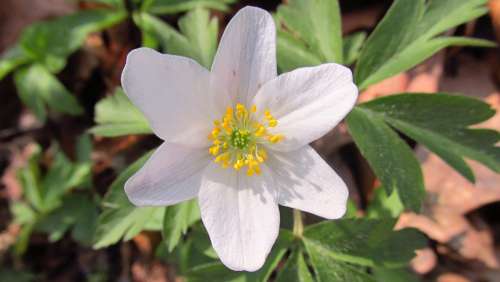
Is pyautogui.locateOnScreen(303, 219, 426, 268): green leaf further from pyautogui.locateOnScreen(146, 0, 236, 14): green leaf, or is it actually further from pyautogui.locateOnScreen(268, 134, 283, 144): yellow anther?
pyautogui.locateOnScreen(146, 0, 236, 14): green leaf

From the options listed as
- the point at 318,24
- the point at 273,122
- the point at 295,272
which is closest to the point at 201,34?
the point at 318,24

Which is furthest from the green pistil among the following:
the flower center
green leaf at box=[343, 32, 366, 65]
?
green leaf at box=[343, 32, 366, 65]

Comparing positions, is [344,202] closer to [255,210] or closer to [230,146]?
[255,210]

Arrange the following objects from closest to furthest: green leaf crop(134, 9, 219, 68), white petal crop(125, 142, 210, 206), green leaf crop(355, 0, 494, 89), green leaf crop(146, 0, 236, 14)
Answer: white petal crop(125, 142, 210, 206), green leaf crop(355, 0, 494, 89), green leaf crop(134, 9, 219, 68), green leaf crop(146, 0, 236, 14)

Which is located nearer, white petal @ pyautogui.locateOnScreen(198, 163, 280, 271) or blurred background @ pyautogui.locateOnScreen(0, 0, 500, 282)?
white petal @ pyautogui.locateOnScreen(198, 163, 280, 271)

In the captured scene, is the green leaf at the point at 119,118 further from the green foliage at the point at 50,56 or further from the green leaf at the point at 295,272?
the green leaf at the point at 295,272

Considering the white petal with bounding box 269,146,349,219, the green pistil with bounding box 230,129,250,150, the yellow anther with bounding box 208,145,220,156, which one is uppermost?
the yellow anther with bounding box 208,145,220,156

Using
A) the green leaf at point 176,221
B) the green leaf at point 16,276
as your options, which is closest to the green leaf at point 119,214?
the green leaf at point 176,221
